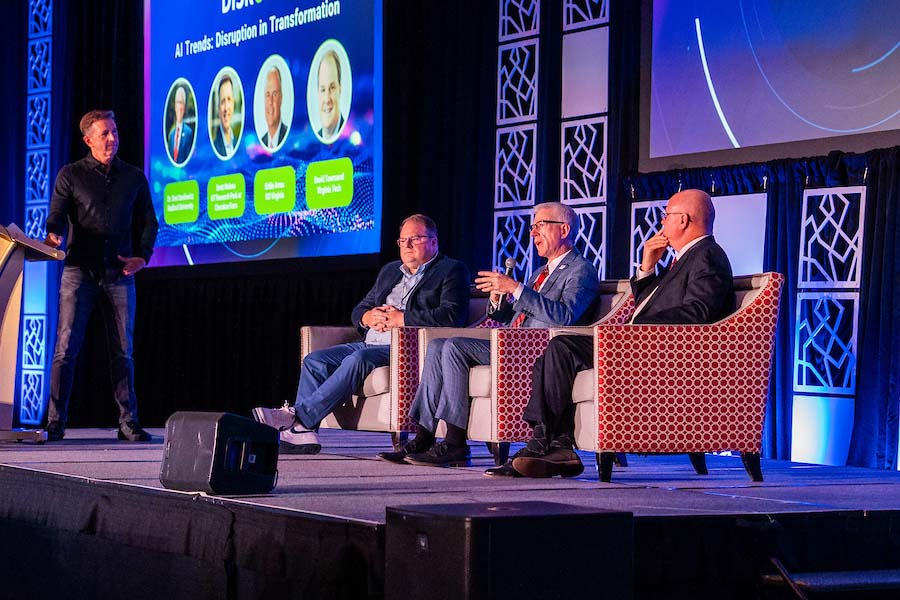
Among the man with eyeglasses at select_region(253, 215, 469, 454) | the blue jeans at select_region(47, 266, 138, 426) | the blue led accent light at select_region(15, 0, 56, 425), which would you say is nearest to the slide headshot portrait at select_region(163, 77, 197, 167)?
the blue led accent light at select_region(15, 0, 56, 425)

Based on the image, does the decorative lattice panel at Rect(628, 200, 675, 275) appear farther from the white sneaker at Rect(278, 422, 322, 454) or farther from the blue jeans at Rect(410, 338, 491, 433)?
the white sneaker at Rect(278, 422, 322, 454)

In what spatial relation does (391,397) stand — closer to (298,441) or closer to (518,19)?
(298,441)

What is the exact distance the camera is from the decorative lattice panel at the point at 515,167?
21.6 ft

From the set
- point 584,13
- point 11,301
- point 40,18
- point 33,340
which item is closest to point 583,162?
point 584,13

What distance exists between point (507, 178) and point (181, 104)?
285cm

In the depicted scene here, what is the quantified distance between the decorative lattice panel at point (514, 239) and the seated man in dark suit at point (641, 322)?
7.42 feet

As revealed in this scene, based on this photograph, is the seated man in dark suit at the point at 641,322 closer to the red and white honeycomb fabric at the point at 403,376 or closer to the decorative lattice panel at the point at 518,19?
the red and white honeycomb fabric at the point at 403,376

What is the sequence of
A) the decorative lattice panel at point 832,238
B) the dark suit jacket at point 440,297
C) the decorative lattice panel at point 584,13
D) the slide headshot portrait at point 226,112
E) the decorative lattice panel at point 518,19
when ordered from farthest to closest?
the slide headshot portrait at point 226,112, the decorative lattice panel at point 518,19, the decorative lattice panel at point 584,13, the decorative lattice panel at point 832,238, the dark suit jacket at point 440,297

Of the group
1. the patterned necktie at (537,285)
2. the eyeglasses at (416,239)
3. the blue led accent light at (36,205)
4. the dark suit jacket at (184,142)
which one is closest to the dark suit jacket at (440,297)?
the eyeglasses at (416,239)

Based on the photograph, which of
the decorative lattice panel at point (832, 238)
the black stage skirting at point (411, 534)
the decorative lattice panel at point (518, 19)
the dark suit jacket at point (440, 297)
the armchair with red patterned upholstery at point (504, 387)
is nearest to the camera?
the black stage skirting at point (411, 534)

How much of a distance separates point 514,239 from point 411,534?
14.7 ft

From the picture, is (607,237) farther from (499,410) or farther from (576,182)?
(499,410)

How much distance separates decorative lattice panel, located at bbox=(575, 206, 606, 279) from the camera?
625 cm

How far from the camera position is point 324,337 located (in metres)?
5.54
